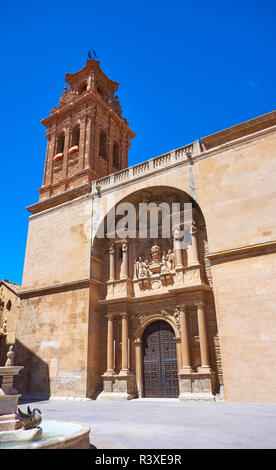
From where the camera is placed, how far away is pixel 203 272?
13219 mm

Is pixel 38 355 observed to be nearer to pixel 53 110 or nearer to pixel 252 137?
pixel 252 137

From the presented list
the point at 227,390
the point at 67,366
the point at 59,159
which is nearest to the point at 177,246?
the point at 227,390

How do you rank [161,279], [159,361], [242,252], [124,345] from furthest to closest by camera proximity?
1. [161,279]
2. [124,345]
3. [159,361]
4. [242,252]

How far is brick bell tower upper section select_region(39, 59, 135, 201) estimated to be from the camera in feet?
65.3

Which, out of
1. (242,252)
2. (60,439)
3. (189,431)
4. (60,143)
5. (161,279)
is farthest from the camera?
(60,143)

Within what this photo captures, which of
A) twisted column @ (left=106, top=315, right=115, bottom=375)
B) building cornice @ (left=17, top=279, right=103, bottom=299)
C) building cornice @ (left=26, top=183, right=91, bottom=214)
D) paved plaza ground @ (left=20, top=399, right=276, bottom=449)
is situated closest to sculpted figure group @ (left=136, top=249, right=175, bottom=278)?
A: building cornice @ (left=17, top=279, right=103, bottom=299)

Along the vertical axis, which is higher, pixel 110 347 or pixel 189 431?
pixel 110 347

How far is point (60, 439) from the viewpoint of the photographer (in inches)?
143

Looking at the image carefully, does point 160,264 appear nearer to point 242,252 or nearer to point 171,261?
point 171,261

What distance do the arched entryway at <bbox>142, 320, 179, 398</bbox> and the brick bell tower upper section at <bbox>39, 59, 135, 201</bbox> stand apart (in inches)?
364

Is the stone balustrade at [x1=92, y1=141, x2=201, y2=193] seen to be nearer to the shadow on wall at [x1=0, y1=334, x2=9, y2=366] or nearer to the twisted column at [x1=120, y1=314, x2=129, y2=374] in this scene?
the twisted column at [x1=120, y1=314, x2=129, y2=374]

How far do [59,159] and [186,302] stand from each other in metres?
13.6

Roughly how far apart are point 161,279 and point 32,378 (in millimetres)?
7455

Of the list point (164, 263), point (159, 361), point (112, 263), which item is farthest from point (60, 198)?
point (159, 361)
